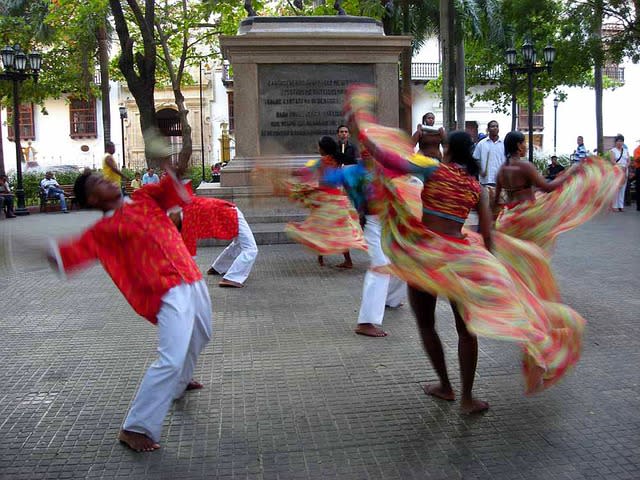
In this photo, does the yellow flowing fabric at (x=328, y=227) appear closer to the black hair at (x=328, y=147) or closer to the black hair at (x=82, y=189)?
the black hair at (x=328, y=147)

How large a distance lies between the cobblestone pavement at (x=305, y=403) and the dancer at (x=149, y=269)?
0.71 ft

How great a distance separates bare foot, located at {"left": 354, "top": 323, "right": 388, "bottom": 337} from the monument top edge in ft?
28.2

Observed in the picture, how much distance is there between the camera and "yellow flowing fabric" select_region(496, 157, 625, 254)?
5.27 meters

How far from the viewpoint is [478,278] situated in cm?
409

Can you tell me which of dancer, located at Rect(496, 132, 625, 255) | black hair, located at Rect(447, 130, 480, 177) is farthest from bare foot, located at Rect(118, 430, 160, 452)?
dancer, located at Rect(496, 132, 625, 255)

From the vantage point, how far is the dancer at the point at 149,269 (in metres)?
3.96

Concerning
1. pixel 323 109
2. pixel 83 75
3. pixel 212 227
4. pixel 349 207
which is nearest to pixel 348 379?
pixel 349 207

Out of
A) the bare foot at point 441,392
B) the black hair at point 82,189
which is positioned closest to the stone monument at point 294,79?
the bare foot at point 441,392

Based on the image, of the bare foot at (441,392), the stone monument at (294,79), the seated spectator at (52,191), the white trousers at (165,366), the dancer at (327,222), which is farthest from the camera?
the seated spectator at (52,191)

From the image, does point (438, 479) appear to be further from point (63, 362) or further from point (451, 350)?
point (63, 362)

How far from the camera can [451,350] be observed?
596 centimetres

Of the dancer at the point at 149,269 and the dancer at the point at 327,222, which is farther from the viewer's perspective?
the dancer at the point at 327,222

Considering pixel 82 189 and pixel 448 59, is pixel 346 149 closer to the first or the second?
pixel 82 189

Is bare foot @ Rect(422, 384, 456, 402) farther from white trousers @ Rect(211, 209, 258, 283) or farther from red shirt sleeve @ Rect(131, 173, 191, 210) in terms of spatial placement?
white trousers @ Rect(211, 209, 258, 283)
